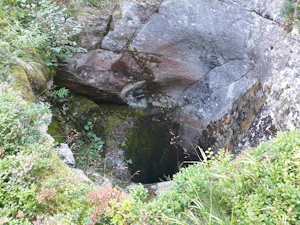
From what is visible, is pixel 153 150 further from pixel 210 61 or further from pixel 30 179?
pixel 30 179

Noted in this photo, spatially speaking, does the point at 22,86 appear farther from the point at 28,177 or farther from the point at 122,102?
the point at 122,102

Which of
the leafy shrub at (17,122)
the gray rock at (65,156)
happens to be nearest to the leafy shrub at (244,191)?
the leafy shrub at (17,122)

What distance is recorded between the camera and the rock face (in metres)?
4.43

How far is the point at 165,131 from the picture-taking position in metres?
5.91

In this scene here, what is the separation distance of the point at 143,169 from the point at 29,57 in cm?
312

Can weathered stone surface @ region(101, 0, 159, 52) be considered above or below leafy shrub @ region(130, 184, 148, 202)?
above

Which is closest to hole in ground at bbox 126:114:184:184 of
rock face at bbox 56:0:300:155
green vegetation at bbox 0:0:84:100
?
rock face at bbox 56:0:300:155

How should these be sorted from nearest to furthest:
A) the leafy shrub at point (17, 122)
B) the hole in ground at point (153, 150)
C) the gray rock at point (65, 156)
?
the leafy shrub at point (17, 122) < the gray rock at point (65, 156) < the hole in ground at point (153, 150)

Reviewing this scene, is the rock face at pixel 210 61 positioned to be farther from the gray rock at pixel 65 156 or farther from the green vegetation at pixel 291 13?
the gray rock at pixel 65 156

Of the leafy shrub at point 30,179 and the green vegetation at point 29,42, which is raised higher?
the green vegetation at point 29,42

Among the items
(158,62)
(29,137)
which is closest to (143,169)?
(158,62)

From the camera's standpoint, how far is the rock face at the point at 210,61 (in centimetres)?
443

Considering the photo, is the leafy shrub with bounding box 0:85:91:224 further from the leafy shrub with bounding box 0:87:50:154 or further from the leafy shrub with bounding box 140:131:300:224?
the leafy shrub with bounding box 140:131:300:224

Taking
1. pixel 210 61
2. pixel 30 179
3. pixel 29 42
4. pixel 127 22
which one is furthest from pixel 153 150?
pixel 30 179
